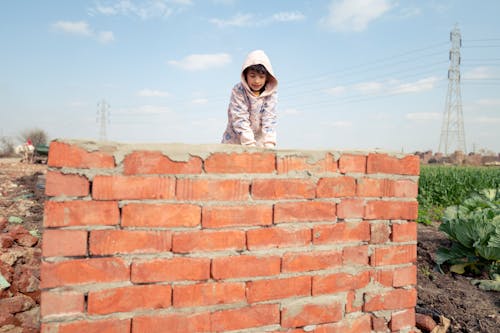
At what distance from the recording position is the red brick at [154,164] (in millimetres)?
1511

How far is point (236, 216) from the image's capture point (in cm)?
162

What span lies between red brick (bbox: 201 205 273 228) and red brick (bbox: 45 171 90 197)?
1.71 feet

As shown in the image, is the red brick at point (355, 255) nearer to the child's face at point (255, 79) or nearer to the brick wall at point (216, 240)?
the brick wall at point (216, 240)

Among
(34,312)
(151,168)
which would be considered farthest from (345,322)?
(34,312)

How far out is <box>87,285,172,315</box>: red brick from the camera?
1.46 meters

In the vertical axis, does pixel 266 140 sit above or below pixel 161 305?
above

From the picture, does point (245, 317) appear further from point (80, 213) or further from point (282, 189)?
point (80, 213)

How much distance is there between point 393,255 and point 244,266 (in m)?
0.91

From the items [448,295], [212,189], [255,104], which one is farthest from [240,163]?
[448,295]

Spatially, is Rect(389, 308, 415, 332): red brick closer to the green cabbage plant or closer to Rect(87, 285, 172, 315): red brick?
Rect(87, 285, 172, 315): red brick

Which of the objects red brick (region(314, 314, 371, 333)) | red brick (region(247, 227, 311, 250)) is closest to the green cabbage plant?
red brick (region(314, 314, 371, 333))

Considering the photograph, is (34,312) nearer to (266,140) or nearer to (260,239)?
(260,239)

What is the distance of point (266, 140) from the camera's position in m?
3.13

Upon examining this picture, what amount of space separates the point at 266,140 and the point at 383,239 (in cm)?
148
